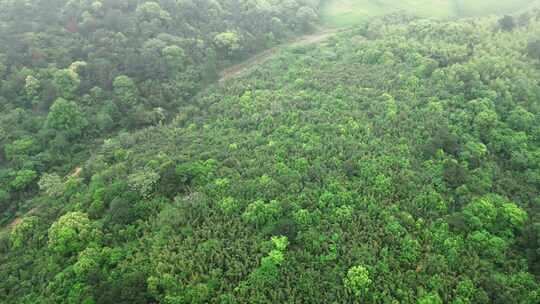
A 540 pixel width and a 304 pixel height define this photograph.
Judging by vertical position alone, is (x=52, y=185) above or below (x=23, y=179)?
above

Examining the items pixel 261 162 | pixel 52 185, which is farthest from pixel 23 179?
pixel 261 162

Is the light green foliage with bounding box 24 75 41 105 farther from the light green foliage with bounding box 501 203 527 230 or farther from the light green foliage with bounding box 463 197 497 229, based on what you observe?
the light green foliage with bounding box 501 203 527 230

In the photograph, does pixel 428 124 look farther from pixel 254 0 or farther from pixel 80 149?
pixel 254 0

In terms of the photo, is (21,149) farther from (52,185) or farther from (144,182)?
(144,182)

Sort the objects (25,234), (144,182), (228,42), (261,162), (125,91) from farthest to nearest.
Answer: (228,42), (125,91), (261,162), (144,182), (25,234)

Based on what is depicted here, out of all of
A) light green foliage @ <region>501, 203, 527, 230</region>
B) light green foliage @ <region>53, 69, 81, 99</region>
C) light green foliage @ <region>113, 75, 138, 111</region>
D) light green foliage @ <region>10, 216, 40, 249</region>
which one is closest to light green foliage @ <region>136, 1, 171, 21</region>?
light green foliage @ <region>113, 75, 138, 111</region>

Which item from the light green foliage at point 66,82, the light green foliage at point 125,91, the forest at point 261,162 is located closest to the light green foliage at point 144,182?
the forest at point 261,162
